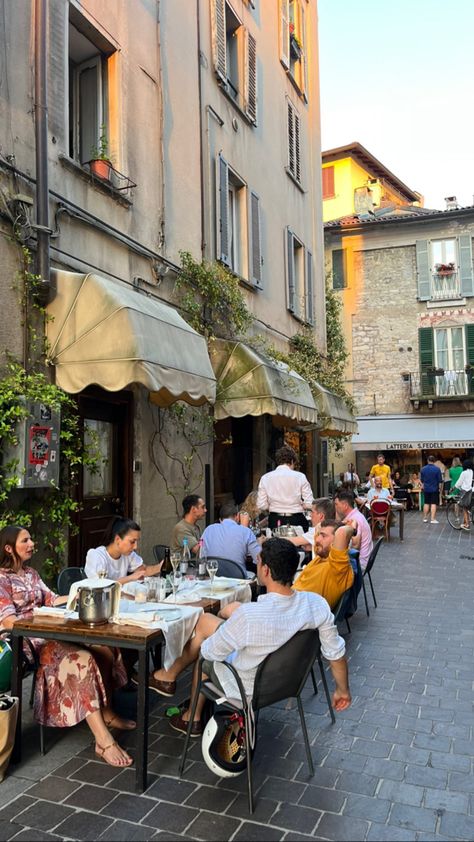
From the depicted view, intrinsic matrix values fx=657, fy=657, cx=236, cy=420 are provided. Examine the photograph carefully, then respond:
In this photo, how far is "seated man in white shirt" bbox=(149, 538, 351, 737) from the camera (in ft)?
10.8

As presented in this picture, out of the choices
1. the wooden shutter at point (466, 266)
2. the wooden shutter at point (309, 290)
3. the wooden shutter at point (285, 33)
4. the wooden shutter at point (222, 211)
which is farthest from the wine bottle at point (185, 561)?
the wooden shutter at point (466, 266)

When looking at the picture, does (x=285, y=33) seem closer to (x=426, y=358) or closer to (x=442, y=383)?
(x=426, y=358)

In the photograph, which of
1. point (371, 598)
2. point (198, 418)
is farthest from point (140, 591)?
point (198, 418)

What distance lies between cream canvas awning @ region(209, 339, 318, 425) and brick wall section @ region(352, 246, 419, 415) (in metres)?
15.1

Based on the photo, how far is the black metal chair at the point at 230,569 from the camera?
215 inches

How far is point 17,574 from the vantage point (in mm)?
4332

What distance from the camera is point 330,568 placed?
4.73 m

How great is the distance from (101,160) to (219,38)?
4891mm

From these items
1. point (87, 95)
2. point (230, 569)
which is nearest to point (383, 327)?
point (87, 95)

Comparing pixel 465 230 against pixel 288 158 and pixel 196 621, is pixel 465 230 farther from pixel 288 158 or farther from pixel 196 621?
pixel 196 621

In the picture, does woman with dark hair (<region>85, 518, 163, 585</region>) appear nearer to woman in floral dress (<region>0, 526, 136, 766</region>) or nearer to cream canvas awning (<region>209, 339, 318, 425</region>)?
woman in floral dress (<region>0, 526, 136, 766</region>)

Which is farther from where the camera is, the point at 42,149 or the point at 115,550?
the point at 42,149

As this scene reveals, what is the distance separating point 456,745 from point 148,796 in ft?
6.05

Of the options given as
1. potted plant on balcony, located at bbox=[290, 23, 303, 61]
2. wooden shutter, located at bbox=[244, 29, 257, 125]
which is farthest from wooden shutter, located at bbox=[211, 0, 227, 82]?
potted plant on balcony, located at bbox=[290, 23, 303, 61]
